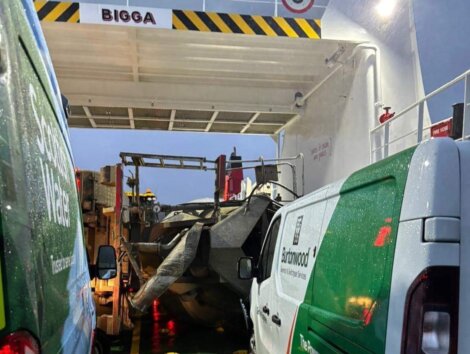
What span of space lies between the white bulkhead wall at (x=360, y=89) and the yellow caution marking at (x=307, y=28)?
0.49 feet

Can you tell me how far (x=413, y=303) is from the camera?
5.48 feet

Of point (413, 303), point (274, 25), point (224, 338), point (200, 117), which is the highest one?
point (274, 25)

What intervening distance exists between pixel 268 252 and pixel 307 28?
10.2 feet

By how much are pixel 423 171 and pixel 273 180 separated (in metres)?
6.88

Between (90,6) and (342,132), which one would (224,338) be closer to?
(342,132)

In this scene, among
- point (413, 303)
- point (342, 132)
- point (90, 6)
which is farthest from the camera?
point (342, 132)

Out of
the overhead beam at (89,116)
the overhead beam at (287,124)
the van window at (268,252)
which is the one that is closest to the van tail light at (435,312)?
the van window at (268,252)

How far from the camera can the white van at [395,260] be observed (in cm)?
164

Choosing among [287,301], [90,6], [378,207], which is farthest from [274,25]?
[378,207]

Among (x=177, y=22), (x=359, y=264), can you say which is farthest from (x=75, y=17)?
(x=359, y=264)

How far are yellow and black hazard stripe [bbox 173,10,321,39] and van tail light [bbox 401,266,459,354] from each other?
16.2 ft

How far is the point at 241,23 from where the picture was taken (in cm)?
611

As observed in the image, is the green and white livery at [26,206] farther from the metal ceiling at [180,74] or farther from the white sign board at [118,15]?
the metal ceiling at [180,74]

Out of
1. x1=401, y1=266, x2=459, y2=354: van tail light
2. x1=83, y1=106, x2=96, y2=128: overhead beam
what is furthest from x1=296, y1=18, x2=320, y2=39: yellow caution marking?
x1=401, y1=266, x2=459, y2=354: van tail light
